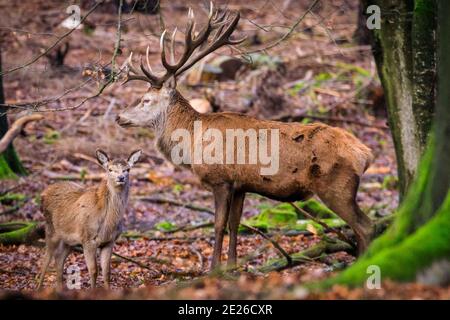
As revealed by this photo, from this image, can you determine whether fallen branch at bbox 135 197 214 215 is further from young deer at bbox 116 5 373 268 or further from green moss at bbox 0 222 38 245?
green moss at bbox 0 222 38 245

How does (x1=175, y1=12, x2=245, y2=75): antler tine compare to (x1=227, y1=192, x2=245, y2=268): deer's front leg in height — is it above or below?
above

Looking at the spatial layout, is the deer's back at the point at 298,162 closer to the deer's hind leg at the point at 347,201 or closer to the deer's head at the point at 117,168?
the deer's hind leg at the point at 347,201

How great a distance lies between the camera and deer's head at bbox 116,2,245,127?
10148 mm

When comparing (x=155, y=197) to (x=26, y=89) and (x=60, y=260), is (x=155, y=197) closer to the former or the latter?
(x=60, y=260)

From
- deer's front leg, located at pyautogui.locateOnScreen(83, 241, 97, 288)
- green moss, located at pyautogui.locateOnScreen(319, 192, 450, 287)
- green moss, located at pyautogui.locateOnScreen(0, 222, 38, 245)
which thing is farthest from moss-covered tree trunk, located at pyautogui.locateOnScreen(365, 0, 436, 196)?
green moss, located at pyautogui.locateOnScreen(0, 222, 38, 245)

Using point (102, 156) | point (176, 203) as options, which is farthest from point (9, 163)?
point (102, 156)

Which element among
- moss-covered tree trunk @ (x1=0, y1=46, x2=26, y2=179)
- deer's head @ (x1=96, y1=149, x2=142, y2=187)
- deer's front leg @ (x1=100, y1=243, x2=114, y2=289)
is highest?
moss-covered tree trunk @ (x1=0, y1=46, x2=26, y2=179)

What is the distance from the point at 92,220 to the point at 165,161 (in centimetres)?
505

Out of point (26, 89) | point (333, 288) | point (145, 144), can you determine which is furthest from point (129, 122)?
point (26, 89)

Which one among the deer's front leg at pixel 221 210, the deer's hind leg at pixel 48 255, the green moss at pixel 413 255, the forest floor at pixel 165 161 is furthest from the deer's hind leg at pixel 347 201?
the deer's hind leg at pixel 48 255

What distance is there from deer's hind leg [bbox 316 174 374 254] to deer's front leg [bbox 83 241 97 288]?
273 centimetres

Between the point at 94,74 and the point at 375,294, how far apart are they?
4470mm

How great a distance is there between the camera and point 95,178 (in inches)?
595

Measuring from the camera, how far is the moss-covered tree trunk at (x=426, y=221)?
622 centimetres
